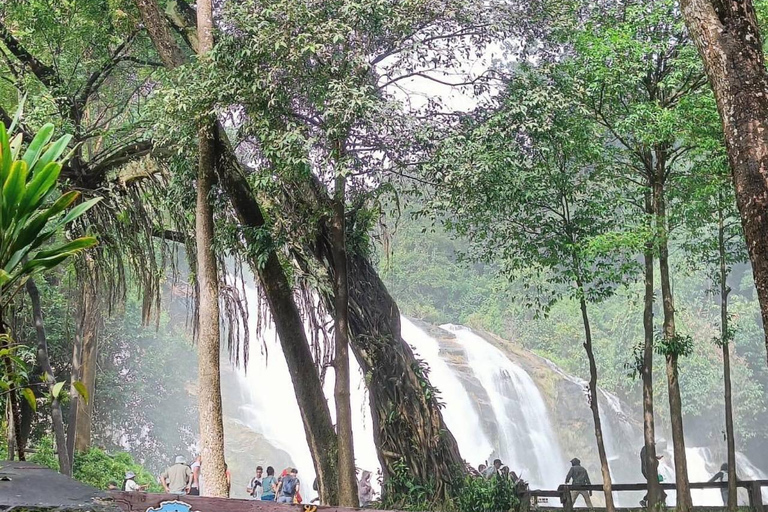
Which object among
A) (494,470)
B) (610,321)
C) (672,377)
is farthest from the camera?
(610,321)

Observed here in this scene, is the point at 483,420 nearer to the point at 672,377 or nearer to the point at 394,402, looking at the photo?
the point at 394,402

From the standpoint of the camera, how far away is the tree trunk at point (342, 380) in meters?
8.64

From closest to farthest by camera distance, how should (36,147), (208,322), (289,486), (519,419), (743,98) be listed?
(36,147)
(743,98)
(208,322)
(289,486)
(519,419)

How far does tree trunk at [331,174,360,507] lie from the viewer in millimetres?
8641

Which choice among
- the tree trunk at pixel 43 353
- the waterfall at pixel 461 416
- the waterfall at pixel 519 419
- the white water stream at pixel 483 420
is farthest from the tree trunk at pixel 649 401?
the waterfall at pixel 519 419

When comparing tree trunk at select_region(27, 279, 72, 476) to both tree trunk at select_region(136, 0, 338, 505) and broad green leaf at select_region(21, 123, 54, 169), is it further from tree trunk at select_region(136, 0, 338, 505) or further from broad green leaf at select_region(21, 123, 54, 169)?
broad green leaf at select_region(21, 123, 54, 169)

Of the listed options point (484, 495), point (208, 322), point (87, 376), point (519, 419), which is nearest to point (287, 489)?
point (484, 495)

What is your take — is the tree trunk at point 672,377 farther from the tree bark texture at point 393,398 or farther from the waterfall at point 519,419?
the waterfall at point 519,419

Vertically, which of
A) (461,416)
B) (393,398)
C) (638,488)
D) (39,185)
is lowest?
(638,488)

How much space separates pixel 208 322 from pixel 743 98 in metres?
5.06

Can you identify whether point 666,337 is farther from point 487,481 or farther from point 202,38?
point 202,38

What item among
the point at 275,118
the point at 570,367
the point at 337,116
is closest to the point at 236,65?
the point at 275,118

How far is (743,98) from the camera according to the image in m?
4.15

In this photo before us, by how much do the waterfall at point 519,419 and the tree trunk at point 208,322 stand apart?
16.6 metres
